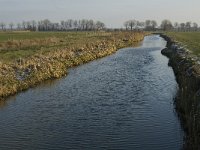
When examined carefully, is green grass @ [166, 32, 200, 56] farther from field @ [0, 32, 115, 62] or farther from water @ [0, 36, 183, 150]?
water @ [0, 36, 183, 150]

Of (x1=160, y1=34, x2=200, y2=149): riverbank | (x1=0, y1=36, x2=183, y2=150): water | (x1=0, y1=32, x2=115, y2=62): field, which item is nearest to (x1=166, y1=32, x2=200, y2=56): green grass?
(x1=0, y1=32, x2=115, y2=62): field

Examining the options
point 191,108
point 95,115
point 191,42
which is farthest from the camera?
point 191,42

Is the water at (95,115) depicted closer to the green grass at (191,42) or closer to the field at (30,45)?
the field at (30,45)

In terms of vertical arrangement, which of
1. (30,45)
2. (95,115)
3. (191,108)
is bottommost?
(95,115)

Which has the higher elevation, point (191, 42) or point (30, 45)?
point (191, 42)

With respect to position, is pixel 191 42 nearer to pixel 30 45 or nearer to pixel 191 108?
pixel 30 45

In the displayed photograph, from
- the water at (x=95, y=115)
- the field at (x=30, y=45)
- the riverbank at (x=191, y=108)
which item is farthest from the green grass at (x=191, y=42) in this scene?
the riverbank at (x=191, y=108)

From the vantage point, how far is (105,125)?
18.7m

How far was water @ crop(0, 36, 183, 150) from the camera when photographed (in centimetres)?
1622

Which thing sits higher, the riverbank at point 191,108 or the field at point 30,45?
the field at point 30,45

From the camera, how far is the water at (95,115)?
16.2 metres

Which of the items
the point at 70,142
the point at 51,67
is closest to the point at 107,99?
the point at 70,142

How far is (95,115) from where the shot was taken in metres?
20.7

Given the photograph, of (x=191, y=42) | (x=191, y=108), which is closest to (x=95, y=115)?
(x=191, y=108)
